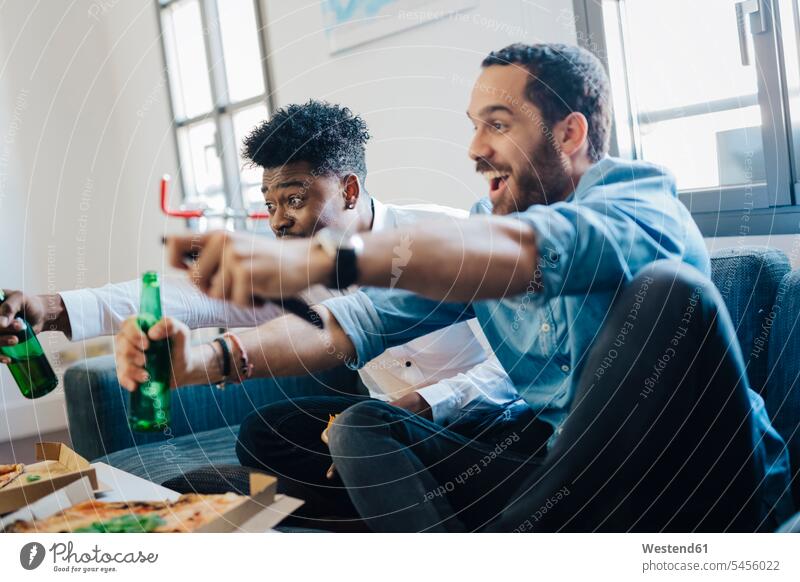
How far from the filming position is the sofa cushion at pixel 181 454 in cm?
80

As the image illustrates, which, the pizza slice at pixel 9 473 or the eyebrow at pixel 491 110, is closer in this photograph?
the eyebrow at pixel 491 110

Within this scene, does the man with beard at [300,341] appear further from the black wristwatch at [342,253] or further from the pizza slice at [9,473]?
the pizza slice at [9,473]

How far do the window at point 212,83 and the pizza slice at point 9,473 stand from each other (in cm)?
34

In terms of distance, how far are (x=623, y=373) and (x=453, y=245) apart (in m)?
0.18

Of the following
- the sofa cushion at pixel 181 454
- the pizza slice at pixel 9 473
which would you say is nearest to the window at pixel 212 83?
the sofa cushion at pixel 181 454

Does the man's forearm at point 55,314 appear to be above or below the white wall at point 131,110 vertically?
below

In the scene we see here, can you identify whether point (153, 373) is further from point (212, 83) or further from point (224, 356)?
point (212, 83)

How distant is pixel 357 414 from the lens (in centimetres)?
75

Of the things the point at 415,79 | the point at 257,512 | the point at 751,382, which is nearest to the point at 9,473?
the point at 257,512

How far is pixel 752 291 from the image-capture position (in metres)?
0.76

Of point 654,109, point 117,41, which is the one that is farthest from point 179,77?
point 654,109

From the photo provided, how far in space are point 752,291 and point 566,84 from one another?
0.26m

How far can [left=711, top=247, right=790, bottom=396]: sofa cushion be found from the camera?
2.42 feet

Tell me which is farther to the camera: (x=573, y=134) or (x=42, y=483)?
(x=42, y=483)
